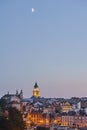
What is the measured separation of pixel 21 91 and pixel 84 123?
18863 millimetres

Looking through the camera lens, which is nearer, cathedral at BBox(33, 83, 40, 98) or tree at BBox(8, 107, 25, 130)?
tree at BBox(8, 107, 25, 130)

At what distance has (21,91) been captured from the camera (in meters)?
91.2

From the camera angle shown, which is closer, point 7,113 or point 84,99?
point 7,113

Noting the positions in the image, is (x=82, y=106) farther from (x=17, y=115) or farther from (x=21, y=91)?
(x=17, y=115)

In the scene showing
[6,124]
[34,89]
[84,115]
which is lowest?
[6,124]

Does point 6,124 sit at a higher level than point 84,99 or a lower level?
lower

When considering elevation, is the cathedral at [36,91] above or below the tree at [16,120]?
above

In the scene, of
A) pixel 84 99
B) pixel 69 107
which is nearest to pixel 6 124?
pixel 69 107

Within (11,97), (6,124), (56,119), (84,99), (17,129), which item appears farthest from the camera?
(84,99)

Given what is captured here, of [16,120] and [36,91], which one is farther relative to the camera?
[36,91]

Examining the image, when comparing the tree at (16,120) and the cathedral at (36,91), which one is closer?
the tree at (16,120)

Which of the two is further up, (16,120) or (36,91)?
(36,91)

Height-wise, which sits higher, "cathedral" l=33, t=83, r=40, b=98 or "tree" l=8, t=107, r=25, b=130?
"cathedral" l=33, t=83, r=40, b=98

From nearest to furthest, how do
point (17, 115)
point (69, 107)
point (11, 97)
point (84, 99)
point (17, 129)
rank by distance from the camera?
point (17, 129) < point (17, 115) < point (11, 97) < point (69, 107) < point (84, 99)
